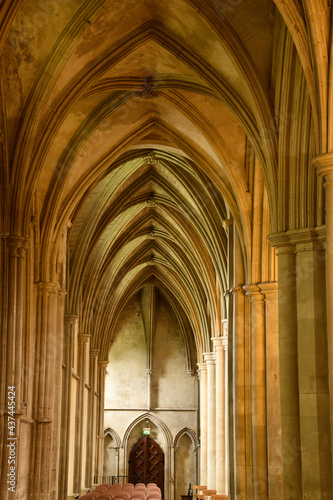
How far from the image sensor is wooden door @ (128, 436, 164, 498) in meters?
35.7

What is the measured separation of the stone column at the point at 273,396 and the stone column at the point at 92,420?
1380 centimetres

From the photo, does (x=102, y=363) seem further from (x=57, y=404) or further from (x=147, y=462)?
(x=57, y=404)

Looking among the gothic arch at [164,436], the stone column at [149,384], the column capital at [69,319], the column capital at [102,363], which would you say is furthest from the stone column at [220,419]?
the gothic arch at [164,436]

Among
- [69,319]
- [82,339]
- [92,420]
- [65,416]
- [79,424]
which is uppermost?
[69,319]

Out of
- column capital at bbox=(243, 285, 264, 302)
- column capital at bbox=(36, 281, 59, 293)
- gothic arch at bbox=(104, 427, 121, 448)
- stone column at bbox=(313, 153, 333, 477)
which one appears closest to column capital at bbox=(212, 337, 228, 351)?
column capital at bbox=(243, 285, 264, 302)

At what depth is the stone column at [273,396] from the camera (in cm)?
1505

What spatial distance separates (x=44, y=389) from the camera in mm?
17531

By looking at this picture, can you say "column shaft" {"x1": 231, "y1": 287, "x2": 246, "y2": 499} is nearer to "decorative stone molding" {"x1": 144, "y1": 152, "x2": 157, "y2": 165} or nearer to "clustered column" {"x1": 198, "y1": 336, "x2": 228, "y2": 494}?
"decorative stone molding" {"x1": 144, "y1": 152, "x2": 157, "y2": 165}

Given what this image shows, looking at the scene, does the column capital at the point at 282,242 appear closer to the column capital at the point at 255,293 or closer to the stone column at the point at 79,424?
the column capital at the point at 255,293

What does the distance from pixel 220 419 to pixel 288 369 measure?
12331 mm

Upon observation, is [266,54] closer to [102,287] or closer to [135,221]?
[135,221]

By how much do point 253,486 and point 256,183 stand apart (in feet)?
21.6

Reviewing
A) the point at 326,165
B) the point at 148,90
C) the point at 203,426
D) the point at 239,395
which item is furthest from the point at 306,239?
the point at 203,426

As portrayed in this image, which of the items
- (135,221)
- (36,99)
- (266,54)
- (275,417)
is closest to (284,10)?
(266,54)
